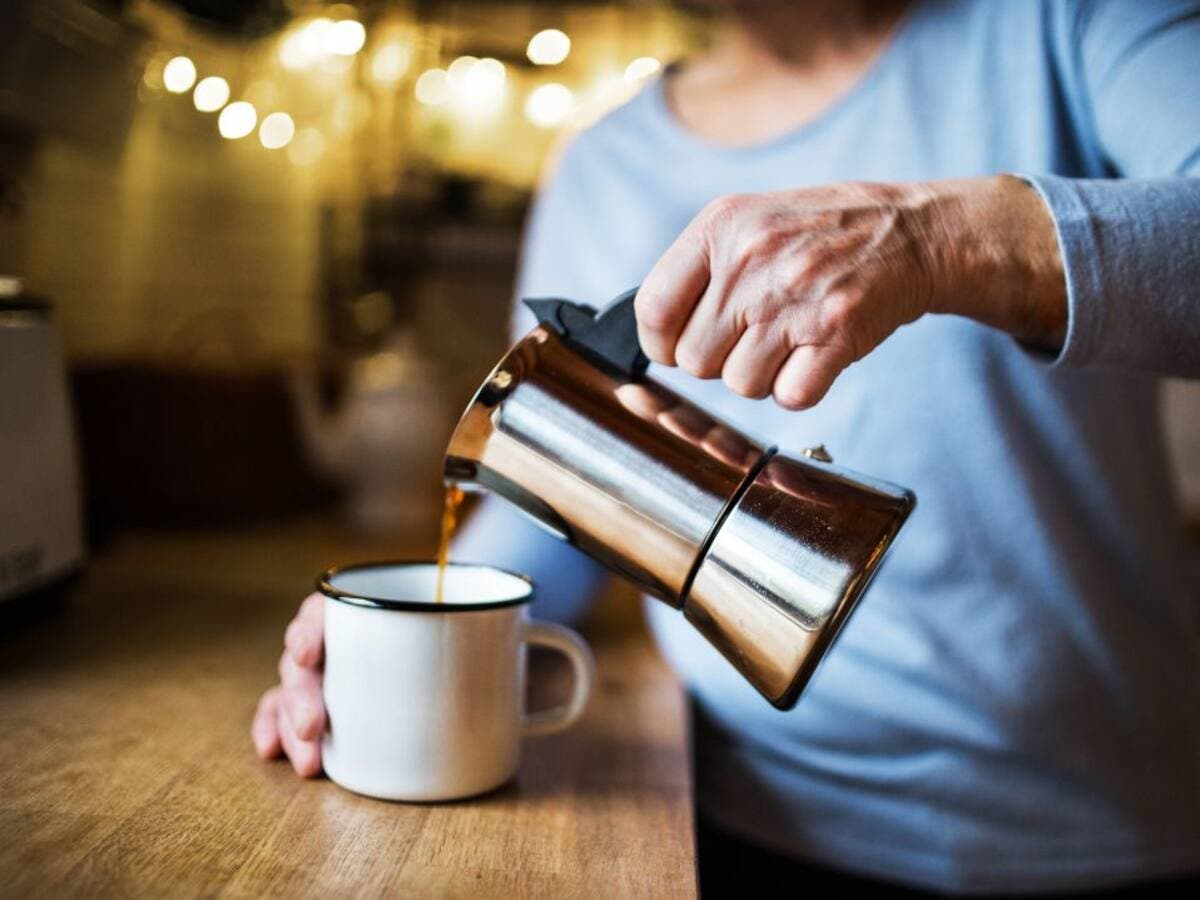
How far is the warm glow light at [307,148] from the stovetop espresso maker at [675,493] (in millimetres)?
1525

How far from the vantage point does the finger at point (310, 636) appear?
2.13 ft

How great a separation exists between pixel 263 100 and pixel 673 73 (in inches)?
29.3

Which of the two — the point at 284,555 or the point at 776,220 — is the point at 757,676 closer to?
the point at 776,220

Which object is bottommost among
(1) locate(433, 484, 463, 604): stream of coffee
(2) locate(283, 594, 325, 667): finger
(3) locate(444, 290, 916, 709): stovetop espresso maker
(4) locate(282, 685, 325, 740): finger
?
(4) locate(282, 685, 325, 740): finger

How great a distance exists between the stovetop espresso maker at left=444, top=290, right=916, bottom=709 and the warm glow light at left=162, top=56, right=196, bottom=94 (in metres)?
0.92

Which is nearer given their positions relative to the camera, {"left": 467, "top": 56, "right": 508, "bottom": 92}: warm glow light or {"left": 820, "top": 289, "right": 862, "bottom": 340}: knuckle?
{"left": 820, "top": 289, "right": 862, "bottom": 340}: knuckle

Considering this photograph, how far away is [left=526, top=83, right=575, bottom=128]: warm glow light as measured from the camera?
2.38 metres

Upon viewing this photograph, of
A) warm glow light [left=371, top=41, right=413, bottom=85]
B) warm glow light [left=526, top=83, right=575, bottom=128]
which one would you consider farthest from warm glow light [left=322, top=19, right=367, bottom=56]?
warm glow light [left=526, top=83, right=575, bottom=128]

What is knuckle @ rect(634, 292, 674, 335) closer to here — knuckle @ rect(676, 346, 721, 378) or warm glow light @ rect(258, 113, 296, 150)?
Result: knuckle @ rect(676, 346, 721, 378)

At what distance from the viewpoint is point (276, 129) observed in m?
1.66

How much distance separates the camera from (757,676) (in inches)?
22.8

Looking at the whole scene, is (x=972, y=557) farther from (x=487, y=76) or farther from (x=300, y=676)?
(x=487, y=76)

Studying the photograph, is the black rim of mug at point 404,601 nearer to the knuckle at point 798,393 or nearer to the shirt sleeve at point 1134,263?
the knuckle at point 798,393

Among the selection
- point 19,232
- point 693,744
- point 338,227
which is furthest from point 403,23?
point 693,744
